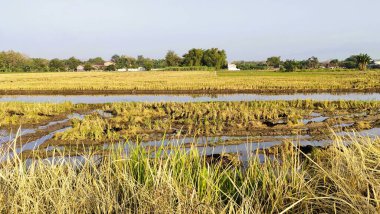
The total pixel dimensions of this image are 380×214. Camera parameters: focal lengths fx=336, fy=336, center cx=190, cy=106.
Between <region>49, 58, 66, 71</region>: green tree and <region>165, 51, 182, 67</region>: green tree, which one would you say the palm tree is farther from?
<region>49, 58, 66, 71</region>: green tree

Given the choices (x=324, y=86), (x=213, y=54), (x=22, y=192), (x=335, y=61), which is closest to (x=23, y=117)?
(x=22, y=192)

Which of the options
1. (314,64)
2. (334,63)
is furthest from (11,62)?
(334,63)

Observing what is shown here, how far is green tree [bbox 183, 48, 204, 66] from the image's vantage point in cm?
9819

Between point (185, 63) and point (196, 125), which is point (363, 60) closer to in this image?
point (185, 63)

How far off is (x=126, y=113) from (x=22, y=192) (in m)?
13.7

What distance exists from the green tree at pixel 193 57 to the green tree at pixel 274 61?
2586cm

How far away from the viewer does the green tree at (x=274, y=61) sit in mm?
109750

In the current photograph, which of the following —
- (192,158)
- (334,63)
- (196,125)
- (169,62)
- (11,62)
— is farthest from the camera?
(169,62)

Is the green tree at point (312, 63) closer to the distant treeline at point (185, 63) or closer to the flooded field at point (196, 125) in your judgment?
the distant treeline at point (185, 63)

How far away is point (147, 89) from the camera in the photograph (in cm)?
3203

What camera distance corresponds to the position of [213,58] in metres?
101

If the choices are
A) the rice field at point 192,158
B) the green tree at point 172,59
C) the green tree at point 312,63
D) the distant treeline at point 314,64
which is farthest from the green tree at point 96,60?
the rice field at point 192,158

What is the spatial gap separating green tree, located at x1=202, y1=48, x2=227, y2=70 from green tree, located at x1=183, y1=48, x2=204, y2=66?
151cm

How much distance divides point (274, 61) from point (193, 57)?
2991 cm
